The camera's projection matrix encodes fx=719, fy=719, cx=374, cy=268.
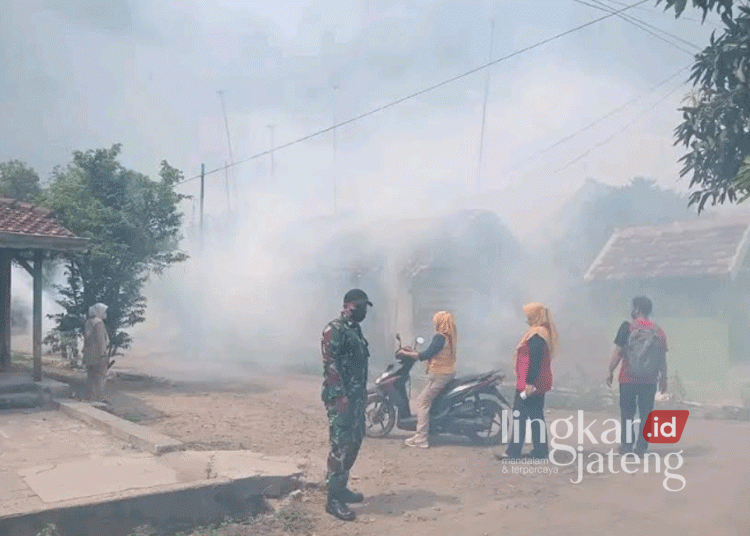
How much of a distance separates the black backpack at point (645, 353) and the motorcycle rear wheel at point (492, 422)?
5.18ft

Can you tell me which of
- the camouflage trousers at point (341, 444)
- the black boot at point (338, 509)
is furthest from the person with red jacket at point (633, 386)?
the black boot at point (338, 509)

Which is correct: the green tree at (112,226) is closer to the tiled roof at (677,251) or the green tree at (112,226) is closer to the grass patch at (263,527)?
the grass patch at (263,527)

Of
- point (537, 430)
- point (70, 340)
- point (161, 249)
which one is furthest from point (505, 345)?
point (537, 430)

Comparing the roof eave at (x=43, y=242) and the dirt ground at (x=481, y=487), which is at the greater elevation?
the roof eave at (x=43, y=242)

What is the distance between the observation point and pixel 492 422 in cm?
845

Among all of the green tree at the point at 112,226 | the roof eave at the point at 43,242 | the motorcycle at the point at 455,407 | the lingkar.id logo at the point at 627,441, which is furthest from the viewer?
the green tree at the point at 112,226

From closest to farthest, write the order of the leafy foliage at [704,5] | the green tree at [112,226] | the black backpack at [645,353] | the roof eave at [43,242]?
the leafy foliage at [704,5], the black backpack at [645,353], the roof eave at [43,242], the green tree at [112,226]

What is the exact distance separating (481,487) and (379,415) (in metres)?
2.33

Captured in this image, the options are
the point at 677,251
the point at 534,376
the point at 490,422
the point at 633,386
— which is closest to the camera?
the point at 534,376

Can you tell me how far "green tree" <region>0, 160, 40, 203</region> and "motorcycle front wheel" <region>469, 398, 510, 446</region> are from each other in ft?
49.6

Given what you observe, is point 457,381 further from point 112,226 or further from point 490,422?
point 112,226

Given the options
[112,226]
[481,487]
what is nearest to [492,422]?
[481,487]

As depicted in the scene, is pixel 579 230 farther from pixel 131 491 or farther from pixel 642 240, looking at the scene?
pixel 131 491

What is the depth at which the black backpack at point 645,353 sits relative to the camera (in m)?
7.77
